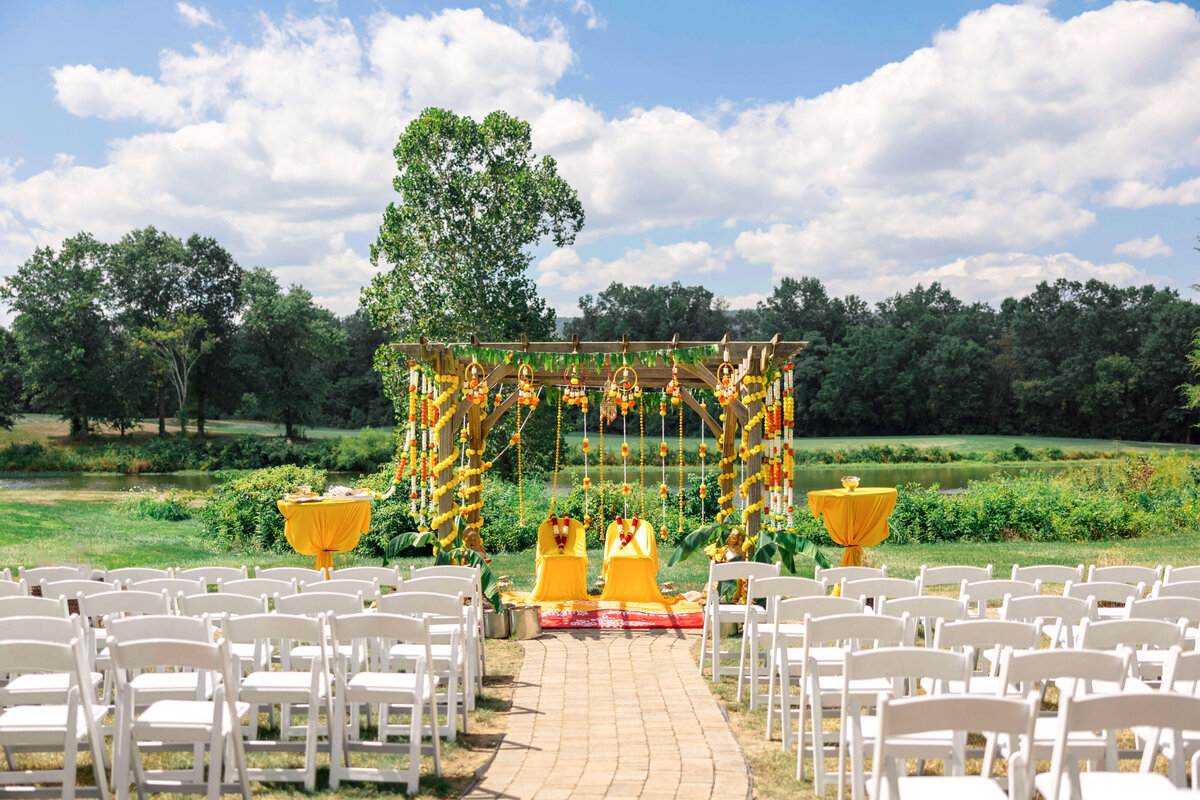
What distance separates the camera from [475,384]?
32.7 feet

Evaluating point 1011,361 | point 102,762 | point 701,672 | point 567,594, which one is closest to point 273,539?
point 567,594

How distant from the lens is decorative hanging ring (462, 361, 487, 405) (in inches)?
386

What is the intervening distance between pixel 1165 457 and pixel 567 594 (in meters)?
15.1

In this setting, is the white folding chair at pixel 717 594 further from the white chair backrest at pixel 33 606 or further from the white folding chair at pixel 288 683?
the white chair backrest at pixel 33 606

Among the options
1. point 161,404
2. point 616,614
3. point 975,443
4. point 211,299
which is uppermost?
point 211,299

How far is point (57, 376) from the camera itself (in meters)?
36.8

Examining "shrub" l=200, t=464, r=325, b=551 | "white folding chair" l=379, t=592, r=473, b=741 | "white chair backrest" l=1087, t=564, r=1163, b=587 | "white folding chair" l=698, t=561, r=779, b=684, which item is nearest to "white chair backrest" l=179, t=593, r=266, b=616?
"white folding chair" l=379, t=592, r=473, b=741

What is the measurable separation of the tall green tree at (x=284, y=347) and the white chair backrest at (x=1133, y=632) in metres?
38.5

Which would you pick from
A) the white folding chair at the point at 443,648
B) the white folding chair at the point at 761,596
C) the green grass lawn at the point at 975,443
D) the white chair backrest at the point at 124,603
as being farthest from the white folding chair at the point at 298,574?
the green grass lawn at the point at 975,443

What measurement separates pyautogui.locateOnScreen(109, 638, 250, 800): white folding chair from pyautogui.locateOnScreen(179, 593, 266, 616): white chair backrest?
73cm

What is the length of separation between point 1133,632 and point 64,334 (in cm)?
4087

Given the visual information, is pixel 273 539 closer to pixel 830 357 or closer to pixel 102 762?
pixel 102 762

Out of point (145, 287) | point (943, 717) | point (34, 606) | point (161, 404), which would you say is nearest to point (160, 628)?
point (34, 606)

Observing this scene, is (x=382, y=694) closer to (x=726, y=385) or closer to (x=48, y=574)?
(x=48, y=574)
